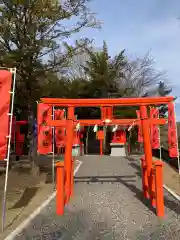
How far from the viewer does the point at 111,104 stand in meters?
8.82

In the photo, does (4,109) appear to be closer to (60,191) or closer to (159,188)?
(60,191)

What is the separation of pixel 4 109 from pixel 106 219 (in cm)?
305

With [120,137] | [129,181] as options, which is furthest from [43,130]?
[120,137]

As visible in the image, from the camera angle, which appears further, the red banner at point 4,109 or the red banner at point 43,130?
the red banner at point 43,130

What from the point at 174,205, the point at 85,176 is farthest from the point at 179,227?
the point at 85,176

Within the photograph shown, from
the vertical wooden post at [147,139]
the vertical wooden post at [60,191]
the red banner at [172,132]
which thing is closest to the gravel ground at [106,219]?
the vertical wooden post at [60,191]

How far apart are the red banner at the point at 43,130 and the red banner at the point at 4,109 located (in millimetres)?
6248

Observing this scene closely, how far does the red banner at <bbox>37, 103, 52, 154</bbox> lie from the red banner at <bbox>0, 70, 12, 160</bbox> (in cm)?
625

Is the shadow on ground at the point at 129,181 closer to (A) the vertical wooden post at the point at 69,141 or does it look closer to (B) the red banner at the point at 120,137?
(A) the vertical wooden post at the point at 69,141

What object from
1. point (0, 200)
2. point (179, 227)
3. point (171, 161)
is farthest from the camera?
point (171, 161)

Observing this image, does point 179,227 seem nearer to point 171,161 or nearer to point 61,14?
point 61,14

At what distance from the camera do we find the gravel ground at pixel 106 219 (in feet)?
19.9

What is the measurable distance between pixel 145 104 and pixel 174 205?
2584 mm

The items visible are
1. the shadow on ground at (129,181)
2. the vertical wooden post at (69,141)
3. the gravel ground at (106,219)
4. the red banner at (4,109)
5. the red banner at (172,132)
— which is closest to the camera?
the gravel ground at (106,219)
